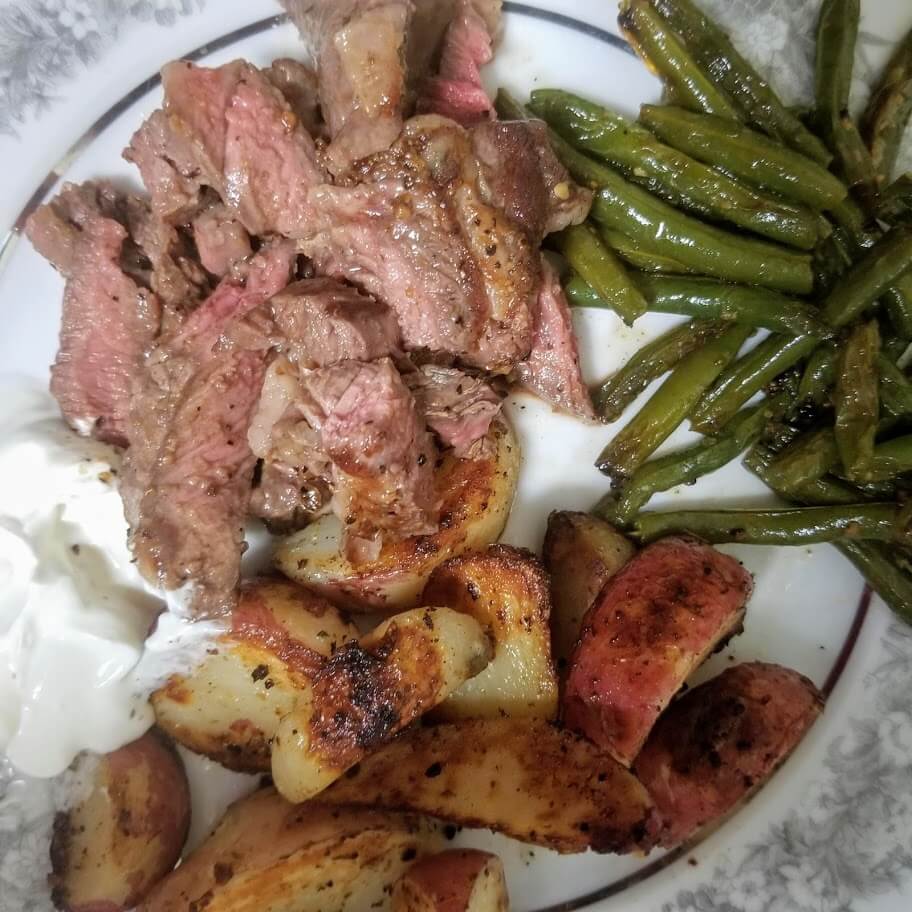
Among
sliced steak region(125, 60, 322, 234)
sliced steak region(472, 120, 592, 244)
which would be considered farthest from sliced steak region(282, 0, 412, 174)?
sliced steak region(472, 120, 592, 244)

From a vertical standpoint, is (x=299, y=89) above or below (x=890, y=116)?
below

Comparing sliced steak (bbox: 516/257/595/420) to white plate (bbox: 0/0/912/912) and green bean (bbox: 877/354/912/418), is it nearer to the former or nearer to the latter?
white plate (bbox: 0/0/912/912)

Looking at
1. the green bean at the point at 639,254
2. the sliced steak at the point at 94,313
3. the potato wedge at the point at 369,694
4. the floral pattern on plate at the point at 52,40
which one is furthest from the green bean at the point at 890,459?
the floral pattern on plate at the point at 52,40

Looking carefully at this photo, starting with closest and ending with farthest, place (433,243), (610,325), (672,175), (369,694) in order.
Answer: (369,694), (433,243), (672,175), (610,325)

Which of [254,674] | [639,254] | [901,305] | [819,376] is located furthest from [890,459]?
[254,674]

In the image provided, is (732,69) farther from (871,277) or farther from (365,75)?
(365,75)

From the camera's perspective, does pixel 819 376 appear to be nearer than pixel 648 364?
Yes

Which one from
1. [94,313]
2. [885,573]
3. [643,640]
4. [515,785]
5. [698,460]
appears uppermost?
[698,460]

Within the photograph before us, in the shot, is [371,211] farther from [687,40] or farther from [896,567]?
[896,567]
